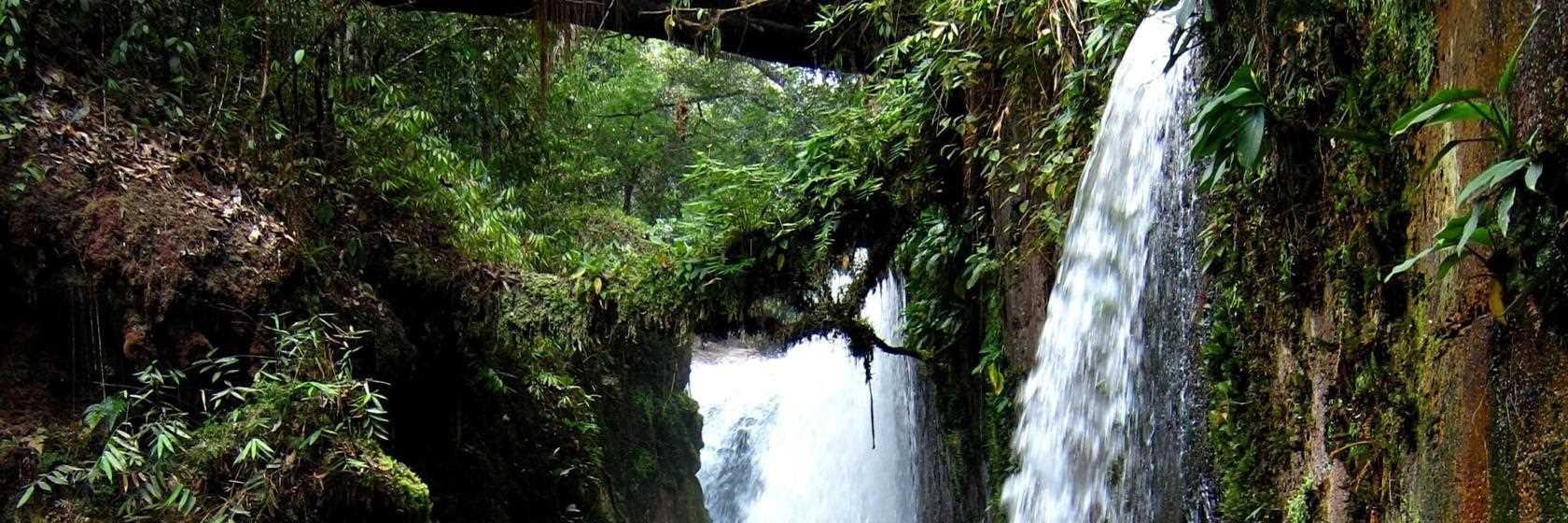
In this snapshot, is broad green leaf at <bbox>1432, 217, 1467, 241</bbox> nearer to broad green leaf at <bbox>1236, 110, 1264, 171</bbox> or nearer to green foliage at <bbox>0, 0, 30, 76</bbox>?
broad green leaf at <bbox>1236, 110, 1264, 171</bbox>

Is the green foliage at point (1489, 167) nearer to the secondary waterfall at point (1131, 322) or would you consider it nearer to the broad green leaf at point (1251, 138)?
the broad green leaf at point (1251, 138)

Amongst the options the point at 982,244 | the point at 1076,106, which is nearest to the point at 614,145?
the point at 982,244

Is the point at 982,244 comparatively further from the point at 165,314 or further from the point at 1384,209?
the point at 165,314

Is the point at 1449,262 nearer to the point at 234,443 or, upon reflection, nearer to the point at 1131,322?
the point at 1131,322

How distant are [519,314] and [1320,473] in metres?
5.17

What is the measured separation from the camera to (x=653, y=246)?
7.09 meters

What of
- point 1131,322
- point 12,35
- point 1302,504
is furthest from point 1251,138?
point 12,35

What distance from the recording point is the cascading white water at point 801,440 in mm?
13031

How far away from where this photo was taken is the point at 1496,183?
2018mm

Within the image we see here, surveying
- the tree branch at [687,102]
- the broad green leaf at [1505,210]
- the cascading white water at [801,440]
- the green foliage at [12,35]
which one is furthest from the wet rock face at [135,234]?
the cascading white water at [801,440]

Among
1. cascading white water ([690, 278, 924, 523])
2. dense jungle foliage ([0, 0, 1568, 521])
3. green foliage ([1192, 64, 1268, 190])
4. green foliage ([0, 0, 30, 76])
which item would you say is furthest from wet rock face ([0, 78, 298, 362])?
cascading white water ([690, 278, 924, 523])

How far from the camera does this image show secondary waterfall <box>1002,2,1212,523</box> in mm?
3613

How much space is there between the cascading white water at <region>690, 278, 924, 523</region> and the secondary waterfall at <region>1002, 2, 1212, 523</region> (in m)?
6.98

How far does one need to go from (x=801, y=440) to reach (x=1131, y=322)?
443 inches
